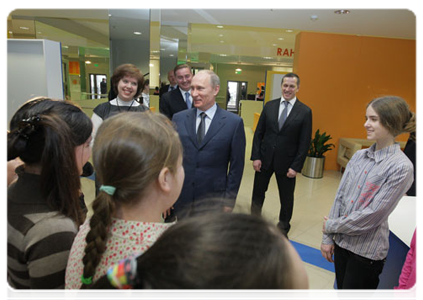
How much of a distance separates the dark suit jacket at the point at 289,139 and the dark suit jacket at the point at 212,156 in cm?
93

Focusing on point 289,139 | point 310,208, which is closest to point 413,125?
point 289,139

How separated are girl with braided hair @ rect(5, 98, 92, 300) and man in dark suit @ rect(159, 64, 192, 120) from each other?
248 centimetres

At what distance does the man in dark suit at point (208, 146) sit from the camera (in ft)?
7.63

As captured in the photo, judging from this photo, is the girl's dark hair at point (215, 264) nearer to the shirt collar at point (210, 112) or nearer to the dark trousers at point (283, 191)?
the shirt collar at point (210, 112)

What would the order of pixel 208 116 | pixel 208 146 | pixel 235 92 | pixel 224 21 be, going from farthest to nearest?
pixel 235 92
pixel 224 21
pixel 208 116
pixel 208 146

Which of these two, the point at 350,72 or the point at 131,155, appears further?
the point at 350,72

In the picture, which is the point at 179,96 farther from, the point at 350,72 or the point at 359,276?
the point at 350,72

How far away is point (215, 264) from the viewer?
18.7 inches

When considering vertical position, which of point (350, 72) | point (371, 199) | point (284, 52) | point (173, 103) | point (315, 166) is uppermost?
point (284, 52)

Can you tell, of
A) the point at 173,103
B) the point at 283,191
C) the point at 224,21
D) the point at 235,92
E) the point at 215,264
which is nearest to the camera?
the point at 215,264

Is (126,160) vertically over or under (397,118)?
under

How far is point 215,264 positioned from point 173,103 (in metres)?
3.22
